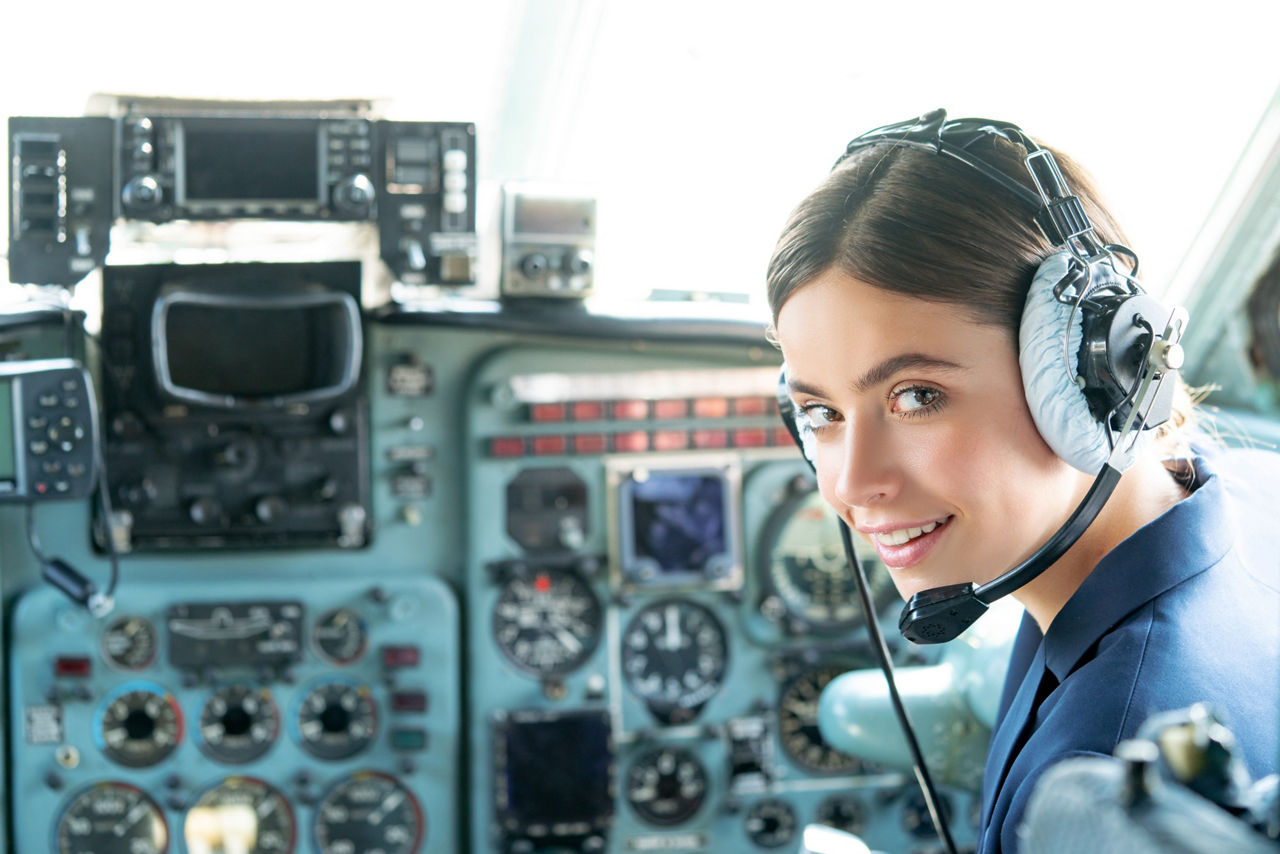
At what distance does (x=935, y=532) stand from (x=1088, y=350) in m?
0.21

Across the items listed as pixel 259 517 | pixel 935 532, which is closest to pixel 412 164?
pixel 259 517

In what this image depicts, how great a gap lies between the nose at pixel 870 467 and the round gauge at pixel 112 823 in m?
2.20

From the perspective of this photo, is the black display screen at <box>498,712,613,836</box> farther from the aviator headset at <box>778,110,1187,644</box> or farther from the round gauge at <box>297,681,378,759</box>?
the aviator headset at <box>778,110,1187,644</box>

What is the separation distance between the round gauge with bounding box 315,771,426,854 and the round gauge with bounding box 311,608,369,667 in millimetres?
272

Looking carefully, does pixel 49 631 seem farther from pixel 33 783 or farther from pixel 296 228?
pixel 296 228

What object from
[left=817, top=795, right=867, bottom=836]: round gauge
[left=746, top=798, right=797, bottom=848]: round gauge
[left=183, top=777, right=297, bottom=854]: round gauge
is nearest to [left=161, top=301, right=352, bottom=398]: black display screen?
[left=183, top=777, right=297, bottom=854]: round gauge

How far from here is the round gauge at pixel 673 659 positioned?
2914 mm

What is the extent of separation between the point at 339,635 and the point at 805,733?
1.10m

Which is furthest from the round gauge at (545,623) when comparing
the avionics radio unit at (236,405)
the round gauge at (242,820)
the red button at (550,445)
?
the round gauge at (242,820)

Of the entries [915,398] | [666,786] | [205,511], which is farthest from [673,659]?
[915,398]

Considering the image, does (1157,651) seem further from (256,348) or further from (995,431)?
(256,348)

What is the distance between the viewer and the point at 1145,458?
1.23m

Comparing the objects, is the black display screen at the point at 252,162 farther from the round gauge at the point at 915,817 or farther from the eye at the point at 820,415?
the round gauge at the point at 915,817

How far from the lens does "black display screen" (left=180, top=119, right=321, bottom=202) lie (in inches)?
97.0
